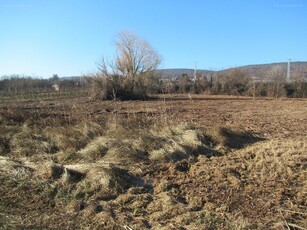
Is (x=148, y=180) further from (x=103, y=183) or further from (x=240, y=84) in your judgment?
(x=240, y=84)

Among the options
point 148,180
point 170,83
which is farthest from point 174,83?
point 148,180

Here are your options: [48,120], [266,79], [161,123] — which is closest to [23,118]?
[48,120]

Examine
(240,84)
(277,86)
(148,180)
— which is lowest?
(148,180)

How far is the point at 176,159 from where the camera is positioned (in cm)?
591

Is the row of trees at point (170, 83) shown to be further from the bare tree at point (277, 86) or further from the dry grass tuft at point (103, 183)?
the dry grass tuft at point (103, 183)

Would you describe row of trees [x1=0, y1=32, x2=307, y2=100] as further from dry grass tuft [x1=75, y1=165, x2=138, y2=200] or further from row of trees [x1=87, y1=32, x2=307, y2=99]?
dry grass tuft [x1=75, y1=165, x2=138, y2=200]

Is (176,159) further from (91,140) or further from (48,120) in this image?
(48,120)

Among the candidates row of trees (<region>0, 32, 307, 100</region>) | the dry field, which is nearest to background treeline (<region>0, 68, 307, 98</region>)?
row of trees (<region>0, 32, 307, 100</region>)

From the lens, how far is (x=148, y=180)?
4871 millimetres

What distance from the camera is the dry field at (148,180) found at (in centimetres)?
352

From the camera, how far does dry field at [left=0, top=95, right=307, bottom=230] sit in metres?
3.52

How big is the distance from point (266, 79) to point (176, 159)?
33.8m

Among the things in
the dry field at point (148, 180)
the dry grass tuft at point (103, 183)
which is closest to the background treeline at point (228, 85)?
the dry field at point (148, 180)

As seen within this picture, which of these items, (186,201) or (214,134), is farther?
(214,134)
